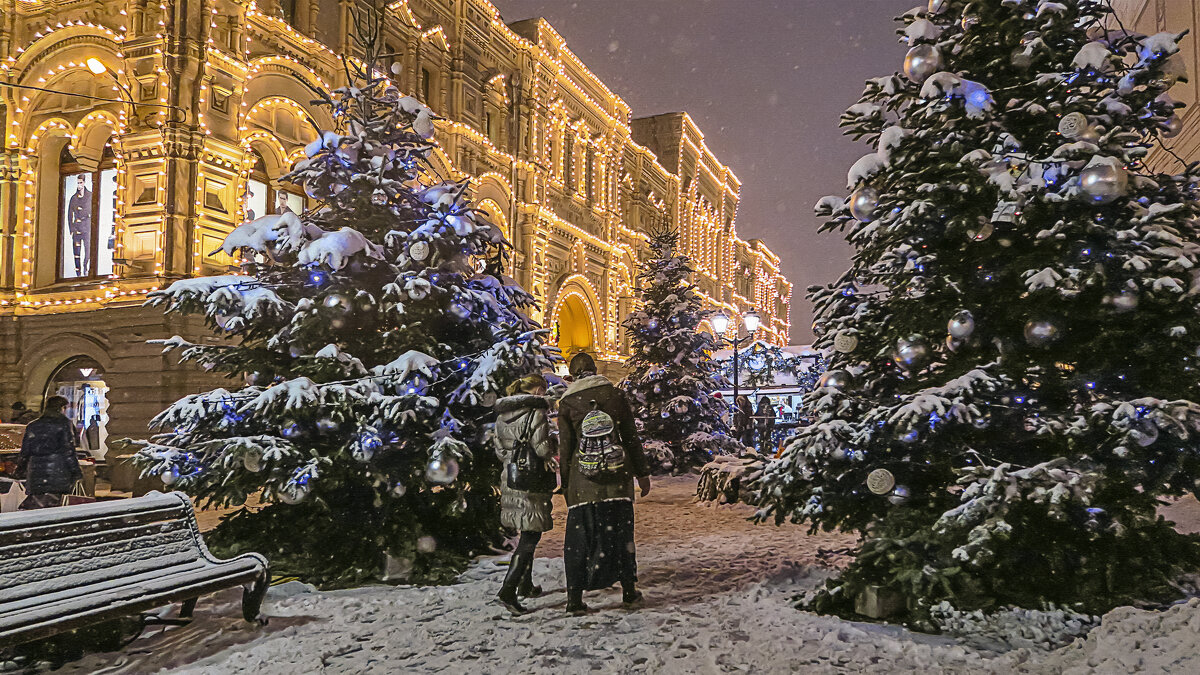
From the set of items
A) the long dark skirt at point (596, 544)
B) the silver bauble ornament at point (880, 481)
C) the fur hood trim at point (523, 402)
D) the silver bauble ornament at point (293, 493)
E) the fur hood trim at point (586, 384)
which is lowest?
the long dark skirt at point (596, 544)

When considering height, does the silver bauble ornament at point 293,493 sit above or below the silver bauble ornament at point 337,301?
below

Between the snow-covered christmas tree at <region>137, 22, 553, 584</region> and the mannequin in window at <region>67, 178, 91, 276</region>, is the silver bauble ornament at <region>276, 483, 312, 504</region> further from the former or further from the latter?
the mannequin in window at <region>67, 178, 91, 276</region>

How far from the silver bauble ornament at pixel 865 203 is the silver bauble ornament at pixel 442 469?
380 centimetres

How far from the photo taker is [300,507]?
7934 mm

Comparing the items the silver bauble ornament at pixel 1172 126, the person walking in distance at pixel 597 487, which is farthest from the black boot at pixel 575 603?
the silver bauble ornament at pixel 1172 126

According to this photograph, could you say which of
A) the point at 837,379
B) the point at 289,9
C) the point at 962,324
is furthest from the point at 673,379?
the point at 962,324

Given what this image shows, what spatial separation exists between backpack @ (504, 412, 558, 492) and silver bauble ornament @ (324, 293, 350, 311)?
2.27 meters

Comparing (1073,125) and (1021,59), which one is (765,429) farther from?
(1073,125)

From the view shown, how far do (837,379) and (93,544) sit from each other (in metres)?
5.08

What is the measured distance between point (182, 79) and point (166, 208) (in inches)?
95.1

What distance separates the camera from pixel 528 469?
6.42m

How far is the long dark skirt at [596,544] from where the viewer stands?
245 inches

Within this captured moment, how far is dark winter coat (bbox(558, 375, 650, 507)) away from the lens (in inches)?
250

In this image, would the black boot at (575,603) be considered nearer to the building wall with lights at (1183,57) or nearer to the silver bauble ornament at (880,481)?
the silver bauble ornament at (880,481)
